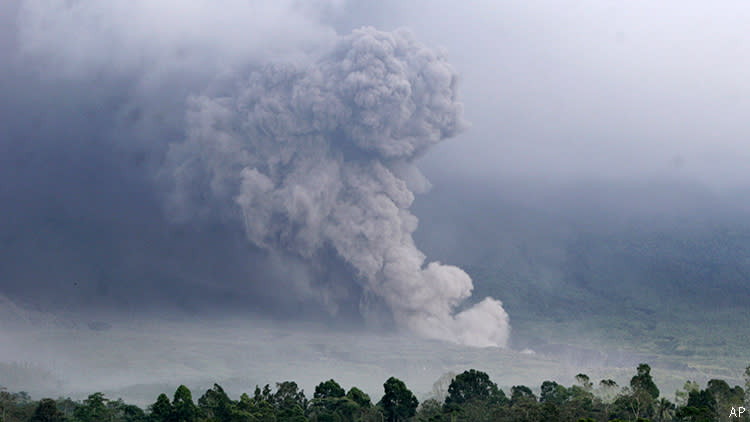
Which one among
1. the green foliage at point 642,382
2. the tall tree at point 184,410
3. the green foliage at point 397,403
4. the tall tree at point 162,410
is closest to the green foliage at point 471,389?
the green foliage at point 397,403

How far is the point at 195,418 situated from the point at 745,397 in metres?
36.3

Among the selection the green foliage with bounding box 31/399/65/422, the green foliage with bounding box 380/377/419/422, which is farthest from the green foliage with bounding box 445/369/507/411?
the green foliage with bounding box 31/399/65/422

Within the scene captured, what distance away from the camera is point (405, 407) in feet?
177

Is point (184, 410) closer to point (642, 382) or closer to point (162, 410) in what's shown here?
point (162, 410)

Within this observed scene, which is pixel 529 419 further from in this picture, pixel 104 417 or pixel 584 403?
pixel 104 417

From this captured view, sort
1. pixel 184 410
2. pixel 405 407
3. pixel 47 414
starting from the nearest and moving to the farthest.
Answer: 1. pixel 184 410
2. pixel 47 414
3. pixel 405 407

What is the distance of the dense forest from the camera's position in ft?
157

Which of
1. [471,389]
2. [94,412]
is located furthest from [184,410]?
[471,389]

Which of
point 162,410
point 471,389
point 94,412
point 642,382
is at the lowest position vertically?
point 94,412

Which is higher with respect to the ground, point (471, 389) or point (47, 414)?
point (471, 389)

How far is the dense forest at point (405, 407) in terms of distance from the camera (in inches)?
1890

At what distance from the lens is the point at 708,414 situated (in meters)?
44.7

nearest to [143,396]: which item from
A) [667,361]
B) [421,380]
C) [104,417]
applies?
[421,380]

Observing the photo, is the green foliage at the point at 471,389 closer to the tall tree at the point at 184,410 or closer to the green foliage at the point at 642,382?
the green foliage at the point at 642,382
